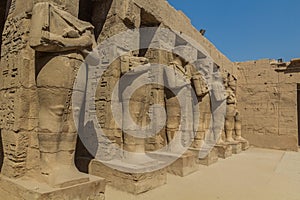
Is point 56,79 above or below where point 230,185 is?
above

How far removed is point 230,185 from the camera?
4750 millimetres

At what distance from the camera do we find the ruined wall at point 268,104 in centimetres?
1098

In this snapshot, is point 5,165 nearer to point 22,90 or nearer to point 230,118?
point 22,90

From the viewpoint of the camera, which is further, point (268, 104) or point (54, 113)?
point (268, 104)

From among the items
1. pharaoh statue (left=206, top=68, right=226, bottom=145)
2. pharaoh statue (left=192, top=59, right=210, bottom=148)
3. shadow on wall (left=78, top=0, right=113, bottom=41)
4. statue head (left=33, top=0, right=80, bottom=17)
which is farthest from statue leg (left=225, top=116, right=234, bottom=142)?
statue head (left=33, top=0, right=80, bottom=17)

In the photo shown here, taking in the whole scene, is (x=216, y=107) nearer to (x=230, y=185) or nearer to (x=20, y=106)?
(x=230, y=185)

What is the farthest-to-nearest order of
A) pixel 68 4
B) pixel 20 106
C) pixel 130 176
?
1. pixel 130 176
2. pixel 68 4
3. pixel 20 106

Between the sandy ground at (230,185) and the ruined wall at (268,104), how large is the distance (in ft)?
15.9

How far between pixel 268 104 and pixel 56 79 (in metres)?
10.7

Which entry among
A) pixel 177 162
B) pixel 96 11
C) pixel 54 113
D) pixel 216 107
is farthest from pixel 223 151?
pixel 54 113

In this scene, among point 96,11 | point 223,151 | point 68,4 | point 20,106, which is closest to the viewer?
point 20,106

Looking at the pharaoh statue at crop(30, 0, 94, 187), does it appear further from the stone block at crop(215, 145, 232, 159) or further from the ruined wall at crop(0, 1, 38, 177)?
the stone block at crop(215, 145, 232, 159)

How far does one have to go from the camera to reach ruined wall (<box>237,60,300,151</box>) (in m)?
11.0

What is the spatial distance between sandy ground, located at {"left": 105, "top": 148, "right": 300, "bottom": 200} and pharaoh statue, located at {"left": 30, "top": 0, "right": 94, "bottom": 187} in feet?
3.73
